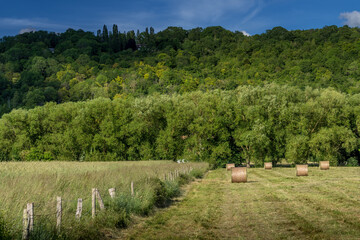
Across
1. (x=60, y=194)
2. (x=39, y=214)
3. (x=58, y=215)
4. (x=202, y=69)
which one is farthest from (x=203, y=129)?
(x=202, y=69)

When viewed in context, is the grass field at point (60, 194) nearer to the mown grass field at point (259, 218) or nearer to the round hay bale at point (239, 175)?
the mown grass field at point (259, 218)

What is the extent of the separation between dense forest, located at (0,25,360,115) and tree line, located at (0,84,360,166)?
2049 cm

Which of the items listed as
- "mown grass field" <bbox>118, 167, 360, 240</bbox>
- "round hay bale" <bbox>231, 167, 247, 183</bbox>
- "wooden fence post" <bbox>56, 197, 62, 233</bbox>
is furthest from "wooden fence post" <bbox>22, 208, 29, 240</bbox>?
"round hay bale" <bbox>231, 167, 247, 183</bbox>

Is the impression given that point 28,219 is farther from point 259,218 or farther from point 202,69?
point 202,69

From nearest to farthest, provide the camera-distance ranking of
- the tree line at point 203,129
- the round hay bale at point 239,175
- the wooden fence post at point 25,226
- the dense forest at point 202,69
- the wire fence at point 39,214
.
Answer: the wooden fence post at point 25,226
the wire fence at point 39,214
the round hay bale at point 239,175
the tree line at point 203,129
the dense forest at point 202,69

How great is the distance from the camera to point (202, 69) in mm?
130750

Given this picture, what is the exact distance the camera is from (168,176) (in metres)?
24.1

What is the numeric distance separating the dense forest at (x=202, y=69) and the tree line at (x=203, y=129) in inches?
807

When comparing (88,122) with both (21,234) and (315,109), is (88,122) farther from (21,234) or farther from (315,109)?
(21,234)

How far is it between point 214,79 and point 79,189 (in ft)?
333

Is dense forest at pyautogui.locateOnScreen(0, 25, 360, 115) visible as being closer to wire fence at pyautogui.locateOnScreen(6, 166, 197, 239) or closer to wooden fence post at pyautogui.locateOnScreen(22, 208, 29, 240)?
wire fence at pyautogui.locateOnScreen(6, 166, 197, 239)

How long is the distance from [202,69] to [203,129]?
73.5 m

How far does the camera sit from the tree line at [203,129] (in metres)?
58.8

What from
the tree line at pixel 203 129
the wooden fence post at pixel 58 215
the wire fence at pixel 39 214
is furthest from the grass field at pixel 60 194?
the tree line at pixel 203 129
